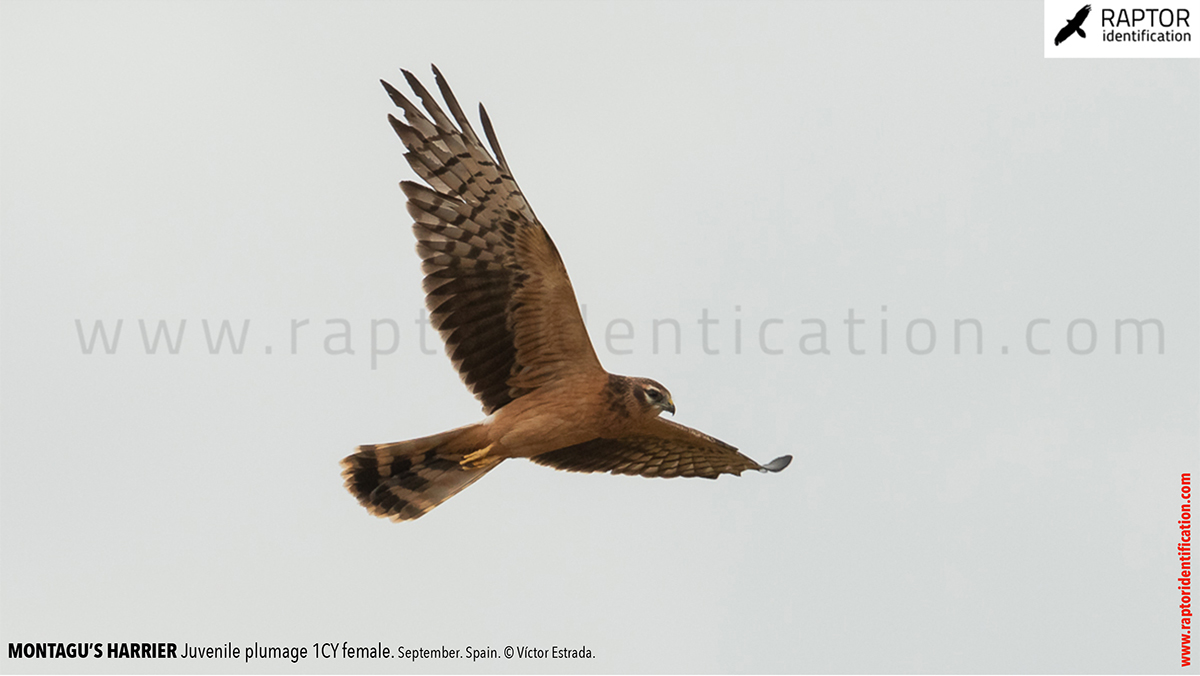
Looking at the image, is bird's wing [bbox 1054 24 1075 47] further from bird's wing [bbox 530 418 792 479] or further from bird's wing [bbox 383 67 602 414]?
bird's wing [bbox 383 67 602 414]

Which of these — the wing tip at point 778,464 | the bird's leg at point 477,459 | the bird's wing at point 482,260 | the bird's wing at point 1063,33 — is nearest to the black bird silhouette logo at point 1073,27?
the bird's wing at point 1063,33

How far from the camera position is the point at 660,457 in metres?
10.8

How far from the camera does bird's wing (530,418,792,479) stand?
34.6 feet

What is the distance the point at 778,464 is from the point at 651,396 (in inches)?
70.7

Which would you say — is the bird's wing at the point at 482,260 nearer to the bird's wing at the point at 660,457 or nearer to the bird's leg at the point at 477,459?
the bird's leg at the point at 477,459

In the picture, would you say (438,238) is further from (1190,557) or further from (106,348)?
(1190,557)

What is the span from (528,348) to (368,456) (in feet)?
5.52

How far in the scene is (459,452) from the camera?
9820 mm

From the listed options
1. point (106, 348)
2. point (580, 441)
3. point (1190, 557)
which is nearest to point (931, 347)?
point (1190, 557)

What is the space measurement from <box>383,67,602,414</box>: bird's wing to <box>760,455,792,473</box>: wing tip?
6.90ft

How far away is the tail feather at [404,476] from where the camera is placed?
32.6ft

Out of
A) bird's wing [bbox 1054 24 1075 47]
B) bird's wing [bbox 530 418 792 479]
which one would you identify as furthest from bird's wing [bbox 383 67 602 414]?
bird's wing [bbox 1054 24 1075 47]

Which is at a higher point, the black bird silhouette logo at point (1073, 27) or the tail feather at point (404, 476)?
the black bird silhouette logo at point (1073, 27)

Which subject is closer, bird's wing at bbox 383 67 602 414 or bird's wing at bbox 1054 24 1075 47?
bird's wing at bbox 383 67 602 414
